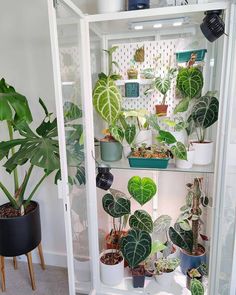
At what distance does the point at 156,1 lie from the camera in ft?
4.84

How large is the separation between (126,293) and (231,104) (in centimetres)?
136

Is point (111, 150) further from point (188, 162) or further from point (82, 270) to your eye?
point (82, 270)

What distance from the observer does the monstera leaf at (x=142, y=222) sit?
154 centimetres

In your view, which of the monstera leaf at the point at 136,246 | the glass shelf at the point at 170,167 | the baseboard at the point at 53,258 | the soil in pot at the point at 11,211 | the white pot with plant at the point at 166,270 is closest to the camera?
the glass shelf at the point at 170,167

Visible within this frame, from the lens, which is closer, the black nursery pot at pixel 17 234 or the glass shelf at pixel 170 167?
the glass shelf at pixel 170 167

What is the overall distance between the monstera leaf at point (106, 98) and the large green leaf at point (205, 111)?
0.46 m

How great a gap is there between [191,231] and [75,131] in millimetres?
946

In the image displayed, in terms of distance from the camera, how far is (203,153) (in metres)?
1.39

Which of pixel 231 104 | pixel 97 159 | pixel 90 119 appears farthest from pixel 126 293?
pixel 231 104

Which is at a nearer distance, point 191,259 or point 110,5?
point 110,5

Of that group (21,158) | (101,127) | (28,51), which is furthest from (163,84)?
(28,51)

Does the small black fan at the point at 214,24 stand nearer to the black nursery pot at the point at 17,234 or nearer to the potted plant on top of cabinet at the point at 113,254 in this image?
the potted plant on top of cabinet at the point at 113,254

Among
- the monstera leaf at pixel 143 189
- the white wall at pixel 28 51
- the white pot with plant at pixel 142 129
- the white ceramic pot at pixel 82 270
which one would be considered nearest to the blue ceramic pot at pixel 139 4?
the white pot with plant at pixel 142 129

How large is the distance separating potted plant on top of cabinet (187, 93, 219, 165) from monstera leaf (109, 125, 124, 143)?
0.41 metres
